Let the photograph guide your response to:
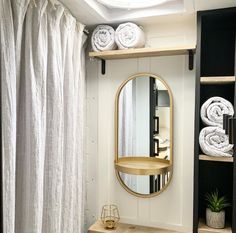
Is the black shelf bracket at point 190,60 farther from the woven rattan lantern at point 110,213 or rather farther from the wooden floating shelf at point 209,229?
the woven rattan lantern at point 110,213

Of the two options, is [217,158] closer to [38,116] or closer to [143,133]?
[143,133]

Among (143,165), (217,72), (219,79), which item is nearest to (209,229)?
(143,165)

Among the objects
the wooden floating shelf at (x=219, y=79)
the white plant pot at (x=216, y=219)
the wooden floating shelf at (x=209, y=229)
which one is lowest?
the wooden floating shelf at (x=209, y=229)

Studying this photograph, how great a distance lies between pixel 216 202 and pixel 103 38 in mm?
1393

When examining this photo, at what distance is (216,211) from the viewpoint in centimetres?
179

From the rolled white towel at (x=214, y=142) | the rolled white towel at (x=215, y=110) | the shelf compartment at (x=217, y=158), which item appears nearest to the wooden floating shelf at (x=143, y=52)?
the rolled white towel at (x=215, y=110)

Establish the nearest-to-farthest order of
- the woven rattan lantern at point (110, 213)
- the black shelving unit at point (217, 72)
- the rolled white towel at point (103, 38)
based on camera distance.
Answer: the black shelving unit at point (217, 72) < the rolled white towel at point (103, 38) < the woven rattan lantern at point (110, 213)

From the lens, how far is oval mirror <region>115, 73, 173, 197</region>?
79.9 inches

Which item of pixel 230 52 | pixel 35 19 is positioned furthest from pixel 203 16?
pixel 35 19

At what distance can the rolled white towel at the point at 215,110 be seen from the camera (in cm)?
171

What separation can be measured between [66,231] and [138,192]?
0.62 metres

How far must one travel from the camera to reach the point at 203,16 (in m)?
1.76

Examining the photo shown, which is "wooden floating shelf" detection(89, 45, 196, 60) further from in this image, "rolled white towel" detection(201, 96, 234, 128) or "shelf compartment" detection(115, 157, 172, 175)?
"shelf compartment" detection(115, 157, 172, 175)

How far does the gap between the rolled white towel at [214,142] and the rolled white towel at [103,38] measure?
2.95 feet
